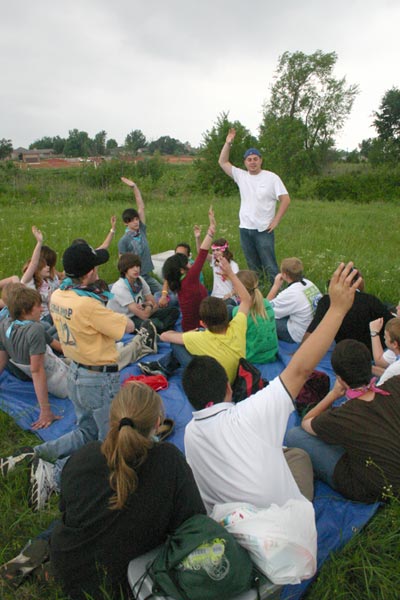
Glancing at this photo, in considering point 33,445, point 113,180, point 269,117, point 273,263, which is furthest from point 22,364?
point 269,117

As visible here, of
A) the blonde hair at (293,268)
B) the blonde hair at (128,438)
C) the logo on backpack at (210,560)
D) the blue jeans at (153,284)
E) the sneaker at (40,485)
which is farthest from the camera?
the blue jeans at (153,284)

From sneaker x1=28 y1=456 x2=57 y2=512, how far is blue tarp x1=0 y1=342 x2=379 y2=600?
30.5 inches

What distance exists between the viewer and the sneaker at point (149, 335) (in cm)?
517

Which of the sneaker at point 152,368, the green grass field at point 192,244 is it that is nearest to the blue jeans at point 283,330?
the sneaker at point 152,368

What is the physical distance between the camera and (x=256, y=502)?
2107 mm

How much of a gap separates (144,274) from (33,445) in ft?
12.6

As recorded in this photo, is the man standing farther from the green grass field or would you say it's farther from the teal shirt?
the teal shirt

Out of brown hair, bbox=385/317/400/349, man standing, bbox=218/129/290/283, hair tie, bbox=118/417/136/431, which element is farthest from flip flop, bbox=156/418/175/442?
man standing, bbox=218/129/290/283

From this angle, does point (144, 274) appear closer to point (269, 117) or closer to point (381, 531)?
point (381, 531)

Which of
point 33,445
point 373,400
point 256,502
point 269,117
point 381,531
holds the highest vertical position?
point 269,117

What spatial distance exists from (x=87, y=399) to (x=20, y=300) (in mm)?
1199

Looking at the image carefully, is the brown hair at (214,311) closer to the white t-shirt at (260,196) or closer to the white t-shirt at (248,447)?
the white t-shirt at (248,447)

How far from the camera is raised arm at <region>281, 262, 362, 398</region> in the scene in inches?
76.4

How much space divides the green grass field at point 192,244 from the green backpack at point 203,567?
30.4 inches
